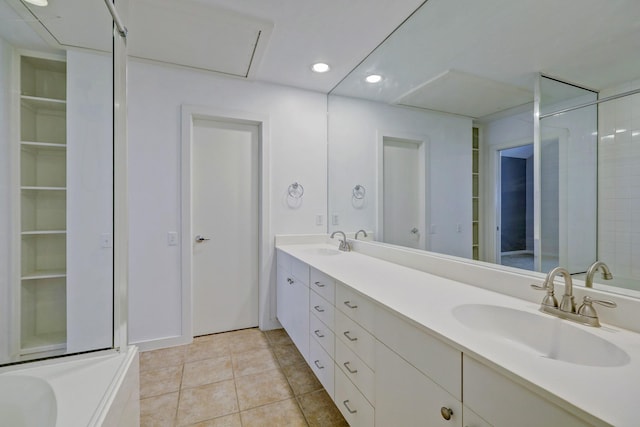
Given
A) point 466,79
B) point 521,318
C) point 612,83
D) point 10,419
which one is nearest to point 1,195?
point 10,419

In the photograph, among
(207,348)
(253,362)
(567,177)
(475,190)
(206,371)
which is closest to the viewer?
(567,177)

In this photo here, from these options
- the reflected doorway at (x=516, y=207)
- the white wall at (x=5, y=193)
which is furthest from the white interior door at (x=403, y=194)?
the white wall at (x=5, y=193)

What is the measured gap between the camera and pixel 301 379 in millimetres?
1919

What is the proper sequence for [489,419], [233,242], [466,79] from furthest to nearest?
[233,242]
[466,79]
[489,419]

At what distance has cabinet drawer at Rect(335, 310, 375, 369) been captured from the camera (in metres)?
1.19

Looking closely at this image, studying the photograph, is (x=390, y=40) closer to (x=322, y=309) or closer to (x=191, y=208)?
(x=322, y=309)

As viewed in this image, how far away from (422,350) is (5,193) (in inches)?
72.2

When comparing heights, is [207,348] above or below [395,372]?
below

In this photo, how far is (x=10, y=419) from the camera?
94cm

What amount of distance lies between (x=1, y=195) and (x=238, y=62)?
1.80 metres

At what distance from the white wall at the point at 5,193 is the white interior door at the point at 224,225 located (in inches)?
52.6

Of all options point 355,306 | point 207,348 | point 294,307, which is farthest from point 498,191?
point 207,348

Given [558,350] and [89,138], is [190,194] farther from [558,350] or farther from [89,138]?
[558,350]

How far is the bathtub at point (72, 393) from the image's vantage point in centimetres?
84
